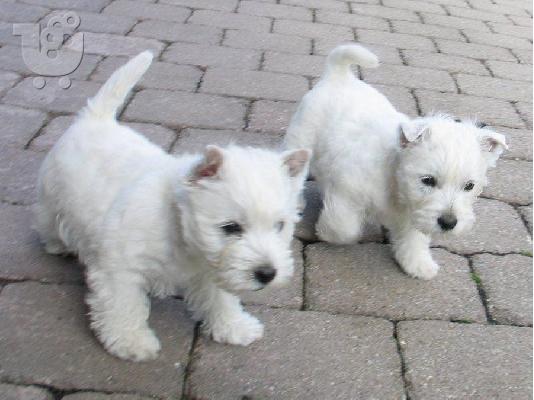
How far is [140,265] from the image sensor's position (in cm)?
233

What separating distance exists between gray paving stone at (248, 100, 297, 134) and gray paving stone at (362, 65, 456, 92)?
105 centimetres

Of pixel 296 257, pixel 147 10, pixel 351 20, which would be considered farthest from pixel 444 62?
pixel 296 257

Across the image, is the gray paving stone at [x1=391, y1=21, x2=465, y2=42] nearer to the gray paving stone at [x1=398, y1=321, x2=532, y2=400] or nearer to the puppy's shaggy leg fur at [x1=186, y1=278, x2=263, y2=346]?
the gray paving stone at [x1=398, y1=321, x2=532, y2=400]

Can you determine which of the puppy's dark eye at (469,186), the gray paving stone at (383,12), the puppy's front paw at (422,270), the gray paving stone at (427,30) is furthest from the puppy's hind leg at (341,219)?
the gray paving stone at (383,12)

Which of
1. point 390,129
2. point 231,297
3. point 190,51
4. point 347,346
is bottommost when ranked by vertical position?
point 190,51

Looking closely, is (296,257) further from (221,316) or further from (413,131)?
(413,131)

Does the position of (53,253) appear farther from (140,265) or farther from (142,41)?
(142,41)

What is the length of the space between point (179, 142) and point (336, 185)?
1.32m

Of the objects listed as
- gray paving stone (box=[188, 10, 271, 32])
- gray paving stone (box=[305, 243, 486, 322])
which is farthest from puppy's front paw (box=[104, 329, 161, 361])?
gray paving stone (box=[188, 10, 271, 32])

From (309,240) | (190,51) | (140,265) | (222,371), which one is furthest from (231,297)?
(190,51)

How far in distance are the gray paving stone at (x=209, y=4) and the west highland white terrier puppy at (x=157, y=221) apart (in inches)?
157

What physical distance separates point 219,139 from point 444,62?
9.45ft

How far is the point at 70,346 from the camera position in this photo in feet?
8.20

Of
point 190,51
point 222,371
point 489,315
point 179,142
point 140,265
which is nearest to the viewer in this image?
point 140,265
